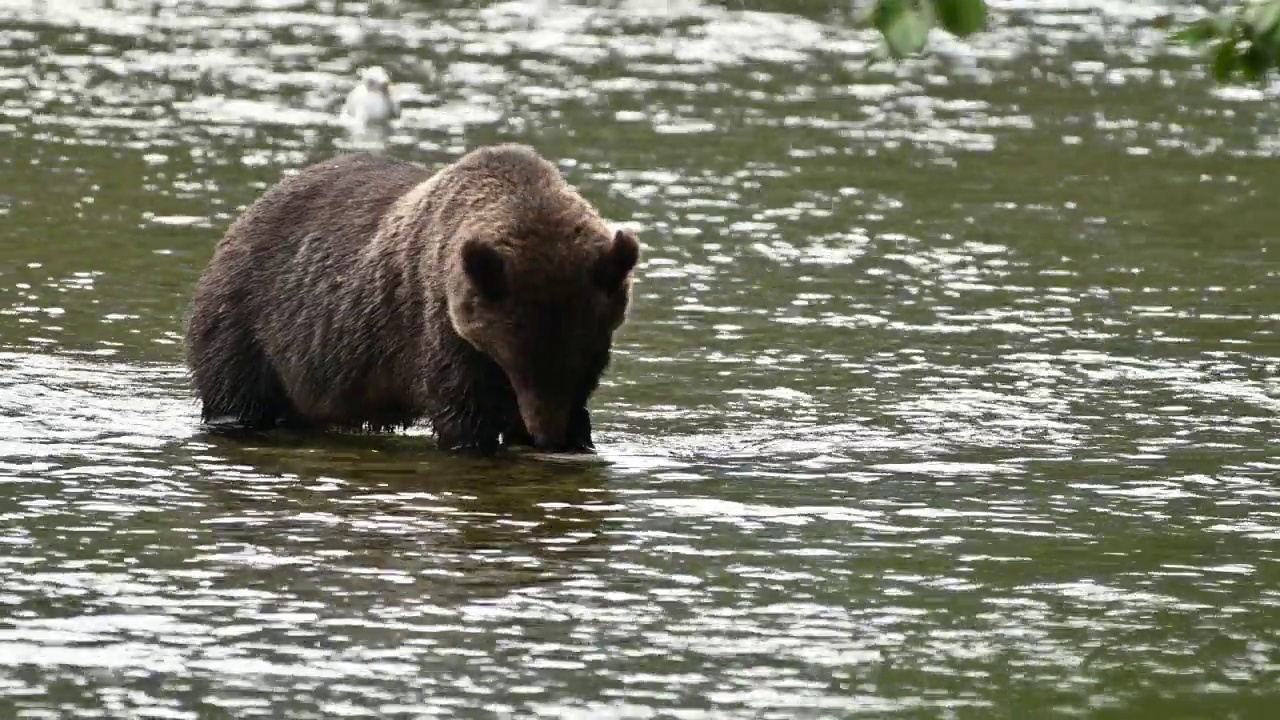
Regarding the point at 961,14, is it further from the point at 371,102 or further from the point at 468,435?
the point at 371,102

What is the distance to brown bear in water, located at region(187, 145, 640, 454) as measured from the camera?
10898 millimetres

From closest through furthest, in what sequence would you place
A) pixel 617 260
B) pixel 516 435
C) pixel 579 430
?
pixel 617 260 < pixel 579 430 < pixel 516 435

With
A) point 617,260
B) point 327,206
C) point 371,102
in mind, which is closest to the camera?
point 617,260

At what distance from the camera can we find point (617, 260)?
10.8 meters

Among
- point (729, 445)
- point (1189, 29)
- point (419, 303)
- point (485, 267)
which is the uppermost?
point (1189, 29)

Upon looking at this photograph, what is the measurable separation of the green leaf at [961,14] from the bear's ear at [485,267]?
557 cm

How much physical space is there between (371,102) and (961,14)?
18428mm

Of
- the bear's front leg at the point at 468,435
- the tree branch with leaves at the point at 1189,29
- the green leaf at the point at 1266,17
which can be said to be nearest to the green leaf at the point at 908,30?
the tree branch with leaves at the point at 1189,29

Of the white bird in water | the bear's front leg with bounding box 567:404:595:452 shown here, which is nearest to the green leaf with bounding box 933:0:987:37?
the bear's front leg with bounding box 567:404:595:452

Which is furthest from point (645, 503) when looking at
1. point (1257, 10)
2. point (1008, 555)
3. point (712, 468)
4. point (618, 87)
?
point (618, 87)

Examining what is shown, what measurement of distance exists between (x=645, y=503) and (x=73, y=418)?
10.5ft

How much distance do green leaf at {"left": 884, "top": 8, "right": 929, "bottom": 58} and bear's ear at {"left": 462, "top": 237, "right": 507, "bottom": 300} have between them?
215 inches

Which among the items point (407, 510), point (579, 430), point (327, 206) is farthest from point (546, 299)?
point (327, 206)

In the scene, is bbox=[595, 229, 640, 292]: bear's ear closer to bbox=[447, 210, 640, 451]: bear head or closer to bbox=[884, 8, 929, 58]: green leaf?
bbox=[447, 210, 640, 451]: bear head
